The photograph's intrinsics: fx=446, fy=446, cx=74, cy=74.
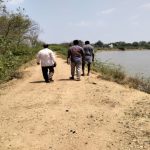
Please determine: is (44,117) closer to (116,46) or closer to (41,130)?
(41,130)

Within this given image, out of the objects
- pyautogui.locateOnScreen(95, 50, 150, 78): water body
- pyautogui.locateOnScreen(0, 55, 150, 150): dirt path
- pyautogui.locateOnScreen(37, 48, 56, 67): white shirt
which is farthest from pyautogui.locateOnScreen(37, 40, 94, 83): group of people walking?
pyautogui.locateOnScreen(95, 50, 150, 78): water body

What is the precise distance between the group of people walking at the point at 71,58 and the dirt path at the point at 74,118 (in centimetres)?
183

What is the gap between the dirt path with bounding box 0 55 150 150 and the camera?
940cm

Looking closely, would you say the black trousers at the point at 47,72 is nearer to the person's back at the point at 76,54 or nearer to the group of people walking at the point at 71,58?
the group of people walking at the point at 71,58

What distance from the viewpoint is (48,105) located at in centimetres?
1334

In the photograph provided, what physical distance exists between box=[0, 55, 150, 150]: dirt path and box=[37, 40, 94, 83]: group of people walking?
6.02 ft

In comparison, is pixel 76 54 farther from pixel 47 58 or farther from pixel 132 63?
pixel 132 63

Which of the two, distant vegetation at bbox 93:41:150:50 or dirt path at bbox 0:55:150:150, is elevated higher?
Answer: dirt path at bbox 0:55:150:150

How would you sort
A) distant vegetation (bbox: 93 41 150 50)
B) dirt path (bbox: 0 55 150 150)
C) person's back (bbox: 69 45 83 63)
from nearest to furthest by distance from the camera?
dirt path (bbox: 0 55 150 150)
person's back (bbox: 69 45 83 63)
distant vegetation (bbox: 93 41 150 50)

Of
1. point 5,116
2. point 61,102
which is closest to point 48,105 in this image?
point 61,102

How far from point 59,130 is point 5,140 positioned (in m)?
1.31

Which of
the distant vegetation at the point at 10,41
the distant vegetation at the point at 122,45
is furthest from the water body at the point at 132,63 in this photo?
the distant vegetation at the point at 122,45

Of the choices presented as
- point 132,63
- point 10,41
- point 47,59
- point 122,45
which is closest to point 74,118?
point 47,59

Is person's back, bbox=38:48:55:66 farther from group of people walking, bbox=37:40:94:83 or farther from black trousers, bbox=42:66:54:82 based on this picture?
black trousers, bbox=42:66:54:82
